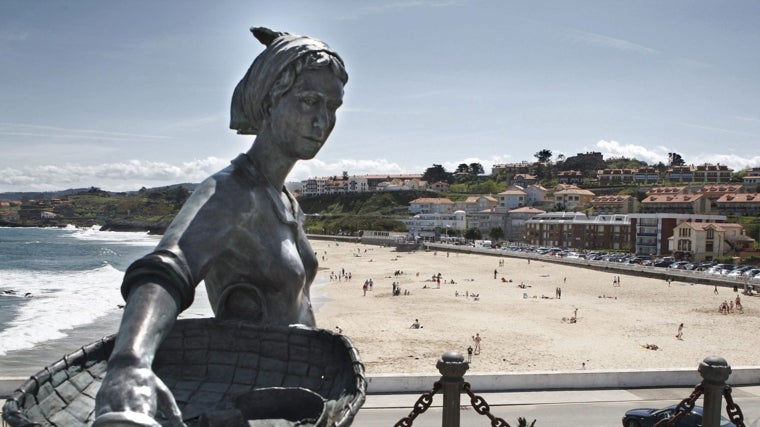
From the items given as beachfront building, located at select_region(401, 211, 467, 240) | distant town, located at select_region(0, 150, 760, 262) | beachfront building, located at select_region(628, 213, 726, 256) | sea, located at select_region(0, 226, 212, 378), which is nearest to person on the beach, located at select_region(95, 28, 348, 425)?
sea, located at select_region(0, 226, 212, 378)

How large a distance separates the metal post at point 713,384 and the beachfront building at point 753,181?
300ft

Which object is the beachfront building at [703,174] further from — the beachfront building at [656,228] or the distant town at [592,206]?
the beachfront building at [656,228]

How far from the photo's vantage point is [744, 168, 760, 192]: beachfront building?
83.9m

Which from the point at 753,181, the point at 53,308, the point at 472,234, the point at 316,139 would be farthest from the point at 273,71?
the point at 753,181

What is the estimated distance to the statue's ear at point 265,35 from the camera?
3.29m

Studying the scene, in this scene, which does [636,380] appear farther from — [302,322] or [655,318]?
[655,318]

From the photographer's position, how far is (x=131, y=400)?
5.78 feet

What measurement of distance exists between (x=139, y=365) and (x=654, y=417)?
8835 millimetres

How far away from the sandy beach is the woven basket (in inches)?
582

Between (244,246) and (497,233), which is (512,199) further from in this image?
(244,246)

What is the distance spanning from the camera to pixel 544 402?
10008mm

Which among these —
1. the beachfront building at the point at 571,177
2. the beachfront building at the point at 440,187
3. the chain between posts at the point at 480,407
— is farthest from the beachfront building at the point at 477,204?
the chain between posts at the point at 480,407

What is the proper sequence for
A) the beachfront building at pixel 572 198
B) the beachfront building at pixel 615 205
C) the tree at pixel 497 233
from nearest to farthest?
the beachfront building at pixel 615 205
the tree at pixel 497 233
the beachfront building at pixel 572 198

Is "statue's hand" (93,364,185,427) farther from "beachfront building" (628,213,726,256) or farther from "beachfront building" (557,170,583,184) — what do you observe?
"beachfront building" (557,170,583,184)
